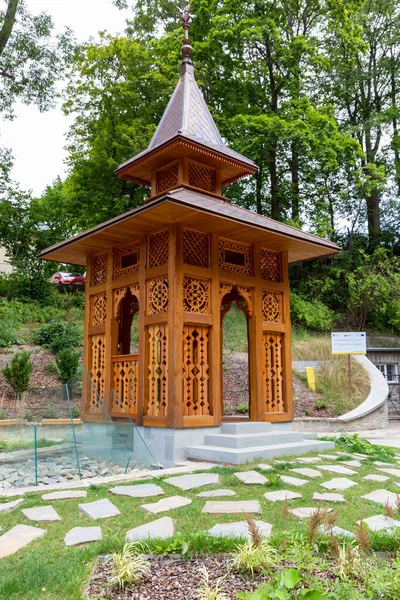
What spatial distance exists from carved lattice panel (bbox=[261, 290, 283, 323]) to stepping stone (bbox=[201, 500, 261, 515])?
166 inches

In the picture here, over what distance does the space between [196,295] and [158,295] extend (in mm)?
572

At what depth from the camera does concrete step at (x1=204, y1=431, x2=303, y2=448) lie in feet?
21.4

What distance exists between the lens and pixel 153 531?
135 inches

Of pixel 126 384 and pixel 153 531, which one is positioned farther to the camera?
pixel 126 384

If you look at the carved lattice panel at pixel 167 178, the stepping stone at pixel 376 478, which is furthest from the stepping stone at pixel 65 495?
the carved lattice panel at pixel 167 178

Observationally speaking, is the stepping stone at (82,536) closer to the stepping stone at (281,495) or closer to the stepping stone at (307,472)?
the stepping stone at (281,495)

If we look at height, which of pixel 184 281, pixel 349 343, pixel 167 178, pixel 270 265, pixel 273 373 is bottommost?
pixel 273 373

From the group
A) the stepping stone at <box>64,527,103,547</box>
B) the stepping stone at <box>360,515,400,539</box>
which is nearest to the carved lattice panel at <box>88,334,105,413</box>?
the stepping stone at <box>64,527,103,547</box>

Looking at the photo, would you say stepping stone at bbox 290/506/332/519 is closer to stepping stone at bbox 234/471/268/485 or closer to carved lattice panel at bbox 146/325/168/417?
stepping stone at bbox 234/471/268/485

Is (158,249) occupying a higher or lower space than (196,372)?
higher

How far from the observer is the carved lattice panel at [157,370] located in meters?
6.94

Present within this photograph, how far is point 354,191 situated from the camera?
2256 cm

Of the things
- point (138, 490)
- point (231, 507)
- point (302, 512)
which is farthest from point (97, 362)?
point (302, 512)

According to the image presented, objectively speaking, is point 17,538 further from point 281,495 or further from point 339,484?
point 339,484
